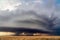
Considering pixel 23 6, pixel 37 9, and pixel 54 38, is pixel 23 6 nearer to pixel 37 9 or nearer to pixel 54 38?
pixel 37 9

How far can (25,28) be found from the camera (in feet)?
3.92

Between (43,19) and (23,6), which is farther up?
(23,6)

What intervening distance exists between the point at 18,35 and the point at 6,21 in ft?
0.56

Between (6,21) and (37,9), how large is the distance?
308 millimetres

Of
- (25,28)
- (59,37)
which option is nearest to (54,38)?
(59,37)

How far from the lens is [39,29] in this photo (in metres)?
1.19

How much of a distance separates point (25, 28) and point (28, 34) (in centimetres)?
6

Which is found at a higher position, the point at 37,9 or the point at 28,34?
the point at 37,9

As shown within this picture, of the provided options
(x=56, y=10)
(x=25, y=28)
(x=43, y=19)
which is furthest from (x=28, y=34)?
(x=56, y=10)

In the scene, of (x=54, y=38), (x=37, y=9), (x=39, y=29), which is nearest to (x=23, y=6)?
(x=37, y=9)

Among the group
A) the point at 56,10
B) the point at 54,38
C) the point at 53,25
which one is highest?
the point at 56,10

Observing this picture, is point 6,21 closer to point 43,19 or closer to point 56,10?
point 43,19

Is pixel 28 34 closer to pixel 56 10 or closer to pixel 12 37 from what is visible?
pixel 12 37

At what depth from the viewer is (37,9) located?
1.18 meters
